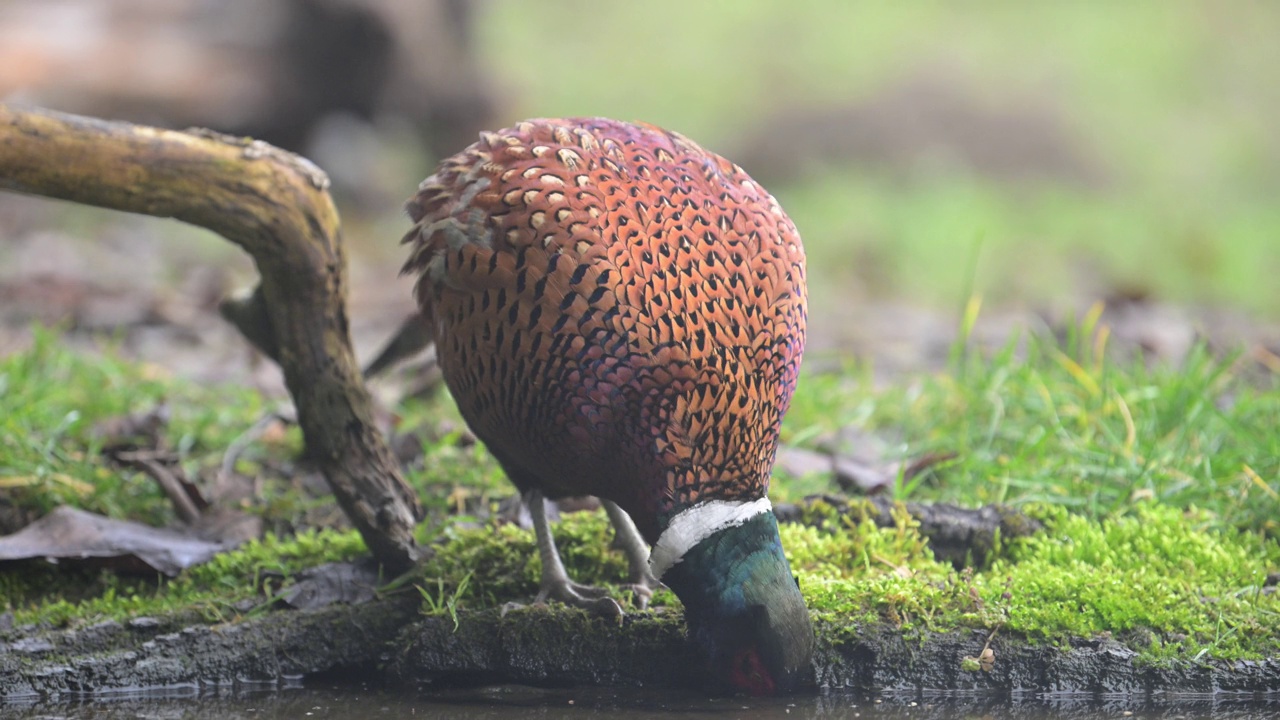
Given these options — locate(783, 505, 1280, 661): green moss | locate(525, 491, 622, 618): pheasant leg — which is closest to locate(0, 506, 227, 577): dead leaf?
locate(525, 491, 622, 618): pheasant leg

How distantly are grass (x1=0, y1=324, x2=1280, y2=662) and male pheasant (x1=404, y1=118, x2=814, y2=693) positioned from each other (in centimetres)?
31

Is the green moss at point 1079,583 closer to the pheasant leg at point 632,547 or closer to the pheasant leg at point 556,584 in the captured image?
the pheasant leg at point 632,547

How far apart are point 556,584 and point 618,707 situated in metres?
0.51

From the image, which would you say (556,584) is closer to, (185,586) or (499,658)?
(499,658)

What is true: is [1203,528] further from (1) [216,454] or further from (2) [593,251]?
(1) [216,454]

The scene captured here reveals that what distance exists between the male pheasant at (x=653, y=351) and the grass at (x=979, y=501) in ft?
1.02

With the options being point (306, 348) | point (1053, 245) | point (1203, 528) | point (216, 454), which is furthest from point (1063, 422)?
point (1053, 245)

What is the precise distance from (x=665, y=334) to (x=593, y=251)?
26cm

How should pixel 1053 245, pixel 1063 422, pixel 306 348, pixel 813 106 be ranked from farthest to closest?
pixel 813 106 → pixel 1053 245 → pixel 1063 422 → pixel 306 348

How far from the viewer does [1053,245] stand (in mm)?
10391

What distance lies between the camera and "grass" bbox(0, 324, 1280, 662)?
305 centimetres

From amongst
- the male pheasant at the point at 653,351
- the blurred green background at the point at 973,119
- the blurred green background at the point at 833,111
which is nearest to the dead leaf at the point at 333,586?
the male pheasant at the point at 653,351

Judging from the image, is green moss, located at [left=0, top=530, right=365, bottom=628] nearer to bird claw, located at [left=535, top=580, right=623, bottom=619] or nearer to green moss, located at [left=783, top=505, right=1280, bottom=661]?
bird claw, located at [left=535, top=580, right=623, bottom=619]

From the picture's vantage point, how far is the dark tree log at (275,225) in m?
2.95
